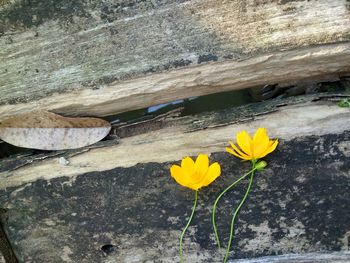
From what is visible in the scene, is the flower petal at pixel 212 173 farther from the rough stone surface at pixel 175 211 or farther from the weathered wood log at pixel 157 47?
the weathered wood log at pixel 157 47

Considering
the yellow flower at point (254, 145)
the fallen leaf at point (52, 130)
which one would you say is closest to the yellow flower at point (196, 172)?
the yellow flower at point (254, 145)

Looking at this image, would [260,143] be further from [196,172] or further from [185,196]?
[185,196]

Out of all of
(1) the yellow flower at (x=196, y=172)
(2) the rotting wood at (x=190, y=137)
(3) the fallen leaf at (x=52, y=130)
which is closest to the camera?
(1) the yellow flower at (x=196, y=172)

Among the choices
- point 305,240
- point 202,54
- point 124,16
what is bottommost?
point 305,240

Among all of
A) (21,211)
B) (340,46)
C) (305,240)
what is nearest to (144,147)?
(21,211)

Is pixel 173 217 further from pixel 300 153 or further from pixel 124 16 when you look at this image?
pixel 124 16

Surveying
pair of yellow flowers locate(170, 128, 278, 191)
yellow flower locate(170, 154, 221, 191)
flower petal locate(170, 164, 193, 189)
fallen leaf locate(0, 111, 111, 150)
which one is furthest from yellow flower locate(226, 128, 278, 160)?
fallen leaf locate(0, 111, 111, 150)

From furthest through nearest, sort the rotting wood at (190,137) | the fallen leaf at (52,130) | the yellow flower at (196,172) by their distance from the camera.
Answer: the fallen leaf at (52,130)
the rotting wood at (190,137)
the yellow flower at (196,172)
